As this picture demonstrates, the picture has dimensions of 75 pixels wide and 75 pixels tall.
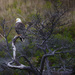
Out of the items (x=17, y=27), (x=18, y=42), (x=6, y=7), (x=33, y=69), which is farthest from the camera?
(x=6, y=7)

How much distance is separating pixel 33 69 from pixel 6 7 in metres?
7.22

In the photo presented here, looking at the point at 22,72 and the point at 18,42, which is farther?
the point at 18,42

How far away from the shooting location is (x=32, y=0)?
10781mm

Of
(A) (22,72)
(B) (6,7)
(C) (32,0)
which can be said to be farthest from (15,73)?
(C) (32,0)

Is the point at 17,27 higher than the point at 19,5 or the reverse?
the reverse

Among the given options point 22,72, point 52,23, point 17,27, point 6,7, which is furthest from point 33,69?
point 6,7

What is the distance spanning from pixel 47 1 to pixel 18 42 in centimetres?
468

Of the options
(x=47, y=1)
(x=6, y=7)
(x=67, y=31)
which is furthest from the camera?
(x=47, y=1)

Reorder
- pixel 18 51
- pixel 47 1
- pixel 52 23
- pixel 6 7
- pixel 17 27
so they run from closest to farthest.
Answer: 1. pixel 52 23
2. pixel 17 27
3. pixel 18 51
4. pixel 6 7
5. pixel 47 1

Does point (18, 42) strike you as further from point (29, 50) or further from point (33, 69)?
point (33, 69)

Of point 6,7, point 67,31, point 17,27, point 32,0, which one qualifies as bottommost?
point 17,27

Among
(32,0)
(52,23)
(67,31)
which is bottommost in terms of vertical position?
(52,23)

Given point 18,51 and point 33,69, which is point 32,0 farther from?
point 33,69

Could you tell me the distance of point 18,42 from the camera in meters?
8.02
